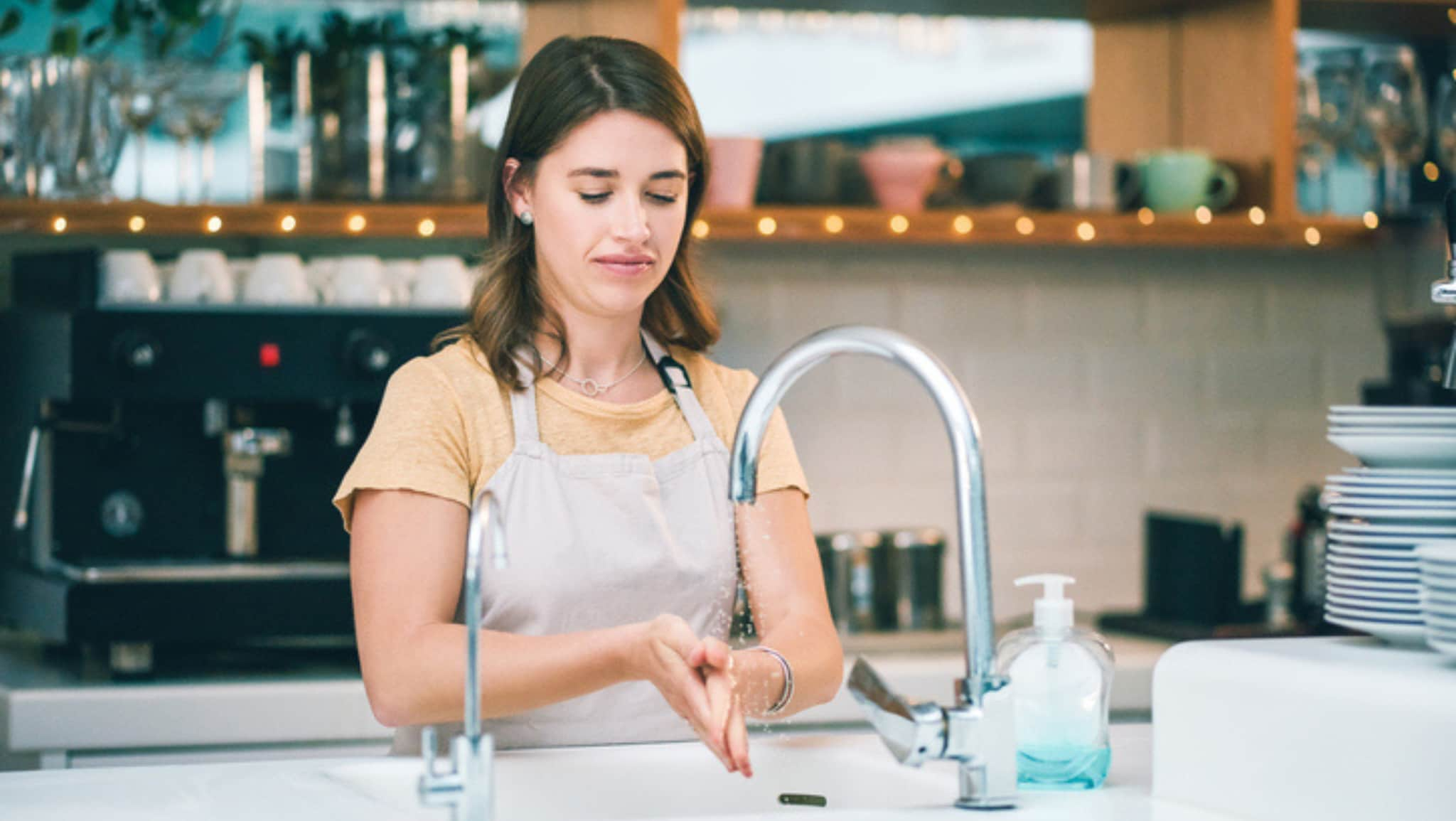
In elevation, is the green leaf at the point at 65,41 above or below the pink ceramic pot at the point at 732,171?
above

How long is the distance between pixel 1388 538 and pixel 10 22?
2142 mm

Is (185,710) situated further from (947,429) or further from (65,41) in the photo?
(947,429)

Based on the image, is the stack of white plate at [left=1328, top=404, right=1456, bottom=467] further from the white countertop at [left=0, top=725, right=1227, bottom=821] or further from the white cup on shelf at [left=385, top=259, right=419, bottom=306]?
the white cup on shelf at [left=385, top=259, right=419, bottom=306]

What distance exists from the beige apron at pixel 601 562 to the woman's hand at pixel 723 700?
0.36m

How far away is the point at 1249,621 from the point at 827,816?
1.76 meters

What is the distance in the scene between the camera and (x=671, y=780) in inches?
64.9

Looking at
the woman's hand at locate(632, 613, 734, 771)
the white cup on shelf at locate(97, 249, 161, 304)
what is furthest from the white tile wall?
the woman's hand at locate(632, 613, 734, 771)

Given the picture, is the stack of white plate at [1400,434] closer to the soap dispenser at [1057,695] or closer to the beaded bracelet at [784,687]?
the soap dispenser at [1057,695]

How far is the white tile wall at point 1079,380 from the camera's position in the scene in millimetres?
3146

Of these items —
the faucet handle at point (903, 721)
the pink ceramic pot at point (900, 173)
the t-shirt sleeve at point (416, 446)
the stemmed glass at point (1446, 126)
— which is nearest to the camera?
the faucet handle at point (903, 721)

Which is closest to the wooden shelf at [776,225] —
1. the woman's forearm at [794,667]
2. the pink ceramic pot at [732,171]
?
the pink ceramic pot at [732,171]

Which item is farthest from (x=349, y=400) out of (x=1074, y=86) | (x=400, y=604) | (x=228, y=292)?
(x=1074, y=86)

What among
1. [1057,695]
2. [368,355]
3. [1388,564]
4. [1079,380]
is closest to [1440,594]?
[1388,564]

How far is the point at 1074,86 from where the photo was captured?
10.7ft
